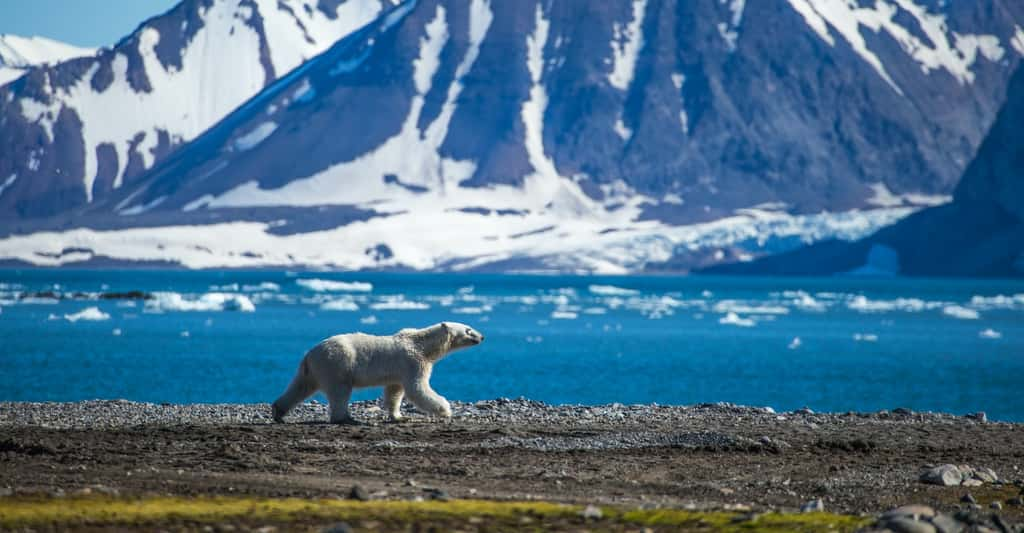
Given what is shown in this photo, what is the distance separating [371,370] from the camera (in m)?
22.4

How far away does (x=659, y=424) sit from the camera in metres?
23.0

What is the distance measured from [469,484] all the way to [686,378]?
36.5 m

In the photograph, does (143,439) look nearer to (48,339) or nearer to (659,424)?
(659,424)

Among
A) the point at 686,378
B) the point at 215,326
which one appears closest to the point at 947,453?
the point at 686,378

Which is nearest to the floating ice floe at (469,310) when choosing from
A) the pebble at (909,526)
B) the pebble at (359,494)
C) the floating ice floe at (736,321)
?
the floating ice floe at (736,321)

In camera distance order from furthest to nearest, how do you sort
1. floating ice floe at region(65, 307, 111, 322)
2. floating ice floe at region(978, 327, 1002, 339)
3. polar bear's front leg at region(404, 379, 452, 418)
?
floating ice floe at region(65, 307, 111, 322)
floating ice floe at region(978, 327, 1002, 339)
polar bear's front leg at region(404, 379, 452, 418)

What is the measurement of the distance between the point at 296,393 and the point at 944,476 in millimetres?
9184

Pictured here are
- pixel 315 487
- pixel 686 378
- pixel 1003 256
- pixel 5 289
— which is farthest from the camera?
pixel 1003 256

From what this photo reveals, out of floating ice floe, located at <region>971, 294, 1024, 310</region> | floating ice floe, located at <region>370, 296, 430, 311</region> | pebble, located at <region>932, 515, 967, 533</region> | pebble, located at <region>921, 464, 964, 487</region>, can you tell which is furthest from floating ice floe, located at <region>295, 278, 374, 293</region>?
pebble, located at <region>932, 515, 967, 533</region>

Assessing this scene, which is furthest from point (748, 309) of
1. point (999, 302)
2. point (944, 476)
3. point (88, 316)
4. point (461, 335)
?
point (944, 476)

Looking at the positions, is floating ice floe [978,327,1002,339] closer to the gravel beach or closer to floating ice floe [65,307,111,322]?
floating ice floe [65,307,111,322]

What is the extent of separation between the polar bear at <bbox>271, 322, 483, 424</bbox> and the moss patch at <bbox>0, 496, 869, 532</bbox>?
278 inches

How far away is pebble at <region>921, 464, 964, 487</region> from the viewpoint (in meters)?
17.7

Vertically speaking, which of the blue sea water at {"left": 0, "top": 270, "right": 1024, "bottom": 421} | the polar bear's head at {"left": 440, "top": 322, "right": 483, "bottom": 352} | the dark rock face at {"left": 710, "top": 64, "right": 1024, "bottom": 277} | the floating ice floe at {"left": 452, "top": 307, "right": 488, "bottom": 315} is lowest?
the blue sea water at {"left": 0, "top": 270, "right": 1024, "bottom": 421}
